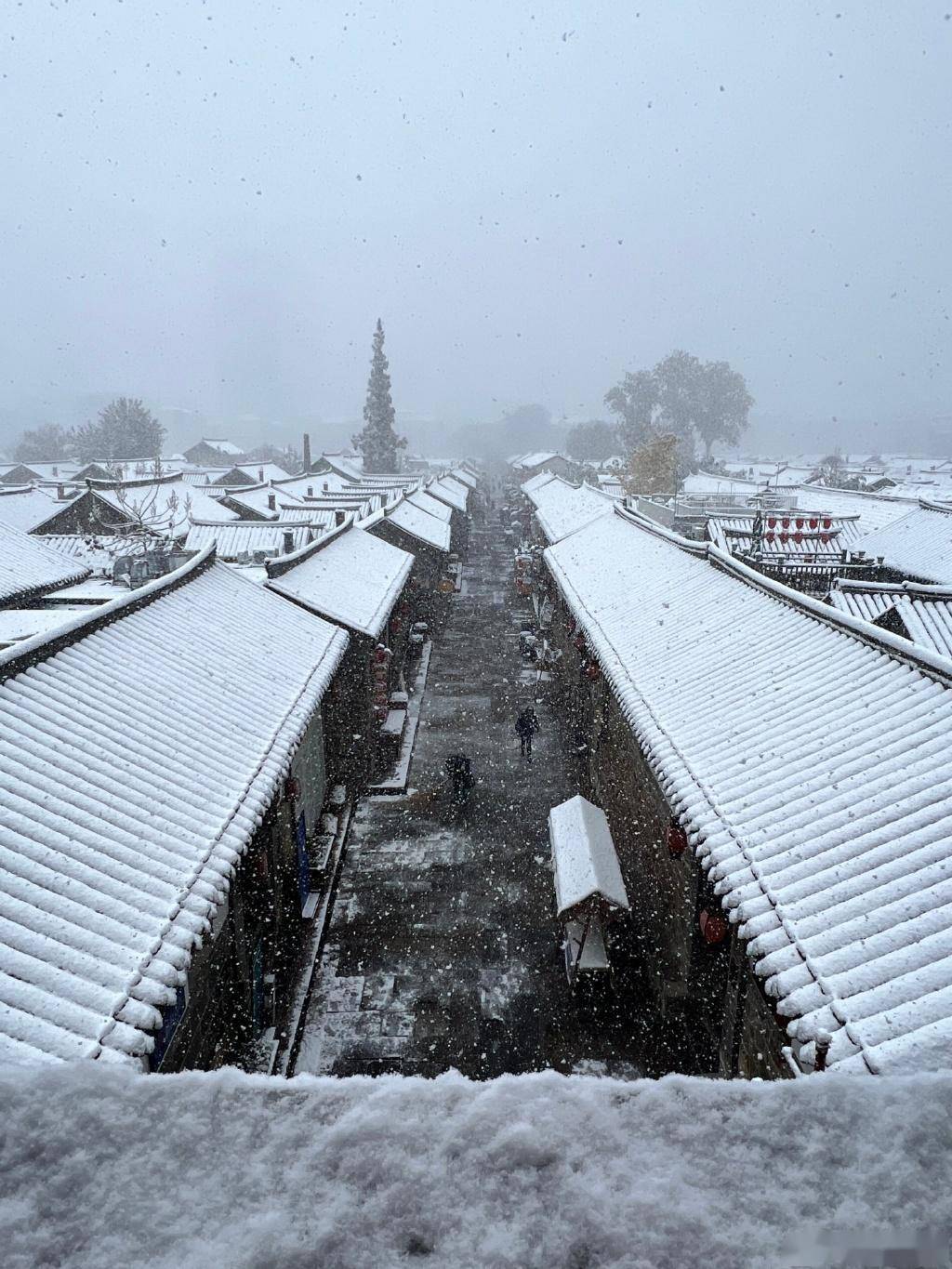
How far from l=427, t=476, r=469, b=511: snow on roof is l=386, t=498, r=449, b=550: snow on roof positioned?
12.4m

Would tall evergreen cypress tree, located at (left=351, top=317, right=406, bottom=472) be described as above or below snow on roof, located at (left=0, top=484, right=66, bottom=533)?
above

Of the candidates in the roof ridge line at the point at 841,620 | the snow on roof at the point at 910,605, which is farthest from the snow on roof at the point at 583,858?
the snow on roof at the point at 910,605

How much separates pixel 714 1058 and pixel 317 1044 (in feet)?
17.3

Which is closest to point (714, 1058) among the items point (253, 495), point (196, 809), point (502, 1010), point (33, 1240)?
point (502, 1010)

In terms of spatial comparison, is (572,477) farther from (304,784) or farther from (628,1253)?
(628,1253)

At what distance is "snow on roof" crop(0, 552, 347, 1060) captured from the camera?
4648 mm

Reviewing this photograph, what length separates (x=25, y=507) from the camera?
3553 centimetres

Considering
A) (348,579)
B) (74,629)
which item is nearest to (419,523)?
(348,579)

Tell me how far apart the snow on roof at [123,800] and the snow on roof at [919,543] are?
74.0 feet

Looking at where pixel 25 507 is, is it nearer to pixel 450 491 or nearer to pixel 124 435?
pixel 450 491

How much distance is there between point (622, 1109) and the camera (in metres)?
1.83

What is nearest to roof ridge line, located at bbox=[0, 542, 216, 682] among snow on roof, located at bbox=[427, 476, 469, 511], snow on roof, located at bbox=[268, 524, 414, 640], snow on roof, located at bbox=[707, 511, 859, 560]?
snow on roof, located at bbox=[268, 524, 414, 640]

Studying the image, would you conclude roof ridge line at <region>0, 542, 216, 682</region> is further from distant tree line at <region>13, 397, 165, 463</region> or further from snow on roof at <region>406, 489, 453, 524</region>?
distant tree line at <region>13, 397, 165, 463</region>

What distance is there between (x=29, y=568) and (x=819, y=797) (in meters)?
23.1
